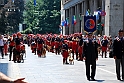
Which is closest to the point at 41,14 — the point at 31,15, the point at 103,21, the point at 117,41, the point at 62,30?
the point at 31,15

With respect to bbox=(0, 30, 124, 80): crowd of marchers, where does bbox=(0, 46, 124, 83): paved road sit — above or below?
below

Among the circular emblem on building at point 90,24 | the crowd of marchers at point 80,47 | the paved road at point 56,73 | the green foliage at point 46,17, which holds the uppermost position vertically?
the green foliage at point 46,17

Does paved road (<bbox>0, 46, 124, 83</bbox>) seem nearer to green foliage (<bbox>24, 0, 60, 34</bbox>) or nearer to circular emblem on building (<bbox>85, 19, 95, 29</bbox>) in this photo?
circular emblem on building (<bbox>85, 19, 95, 29</bbox>)

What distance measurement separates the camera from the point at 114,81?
15273 millimetres

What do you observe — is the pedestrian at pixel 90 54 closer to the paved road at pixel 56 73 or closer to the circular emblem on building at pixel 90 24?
the paved road at pixel 56 73

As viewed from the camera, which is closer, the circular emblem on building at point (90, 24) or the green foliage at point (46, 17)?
the circular emblem on building at point (90, 24)

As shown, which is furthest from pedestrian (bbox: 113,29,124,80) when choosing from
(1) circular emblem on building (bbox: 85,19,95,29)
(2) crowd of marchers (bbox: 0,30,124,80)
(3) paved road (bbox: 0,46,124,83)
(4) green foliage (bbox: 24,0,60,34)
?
(4) green foliage (bbox: 24,0,60,34)

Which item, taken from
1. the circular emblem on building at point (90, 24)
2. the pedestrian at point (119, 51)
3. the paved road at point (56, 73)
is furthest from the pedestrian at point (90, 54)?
the circular emblem on building at point (90, 24)

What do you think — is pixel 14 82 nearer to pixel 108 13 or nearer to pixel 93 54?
pixel 93 54

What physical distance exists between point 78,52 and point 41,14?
8093 cm

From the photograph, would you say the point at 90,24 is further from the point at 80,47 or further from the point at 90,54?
the point at 90,54

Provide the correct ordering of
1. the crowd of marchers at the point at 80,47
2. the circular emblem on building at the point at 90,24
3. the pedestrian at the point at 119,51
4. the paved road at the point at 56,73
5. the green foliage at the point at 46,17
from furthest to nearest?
the green foliage at the point at 46,17, the circular emblem on building at the point at 90,24, the crowd of marchers at the point at 80,47, the pedestrian at the point at 119,51, the paved road at the point at 56,73

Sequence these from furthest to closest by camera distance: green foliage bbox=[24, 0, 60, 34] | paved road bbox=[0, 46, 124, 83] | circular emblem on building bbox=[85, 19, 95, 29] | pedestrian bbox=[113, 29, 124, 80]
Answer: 1. green foliage bbox=[24, 0, 60, 34]
2. circular emblem on building bbox=[85, 19, 95, 29]
3. pedestrian bbox=[113, 29, 124, 80]
4. paved road bbox=[0, 46, 124, 83]

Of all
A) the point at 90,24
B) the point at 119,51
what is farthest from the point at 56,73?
the point at 90,24
